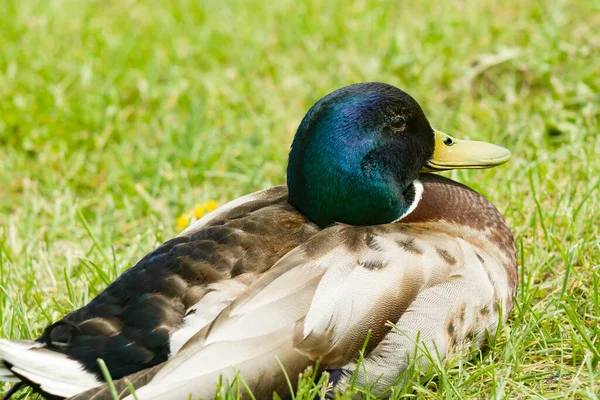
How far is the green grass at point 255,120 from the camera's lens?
320 centimetres

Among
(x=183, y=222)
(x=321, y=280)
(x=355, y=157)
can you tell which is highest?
(x=355, y=157)

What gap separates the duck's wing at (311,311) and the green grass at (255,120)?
300 millimetres

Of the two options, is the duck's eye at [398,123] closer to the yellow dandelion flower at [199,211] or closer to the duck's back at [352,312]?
the duck's back at [352,312]

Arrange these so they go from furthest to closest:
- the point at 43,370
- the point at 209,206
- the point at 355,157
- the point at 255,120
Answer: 1. the point at 255,120
2. the point at 209,206
3. the point at 355,157
4. the point at 43,370

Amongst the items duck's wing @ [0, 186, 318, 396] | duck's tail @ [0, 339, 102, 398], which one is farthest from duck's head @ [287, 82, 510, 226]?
duck's tail @ [0, 339, 102, 398]

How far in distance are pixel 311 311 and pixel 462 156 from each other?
102cm

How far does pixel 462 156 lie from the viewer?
3166 mm

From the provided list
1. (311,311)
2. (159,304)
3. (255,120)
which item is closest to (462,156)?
(311,311)

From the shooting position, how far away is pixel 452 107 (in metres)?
4.92

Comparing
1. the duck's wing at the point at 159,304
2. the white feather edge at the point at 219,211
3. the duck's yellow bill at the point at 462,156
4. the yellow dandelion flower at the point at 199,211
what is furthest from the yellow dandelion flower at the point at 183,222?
the duck's yellow bill at the point at 462,156

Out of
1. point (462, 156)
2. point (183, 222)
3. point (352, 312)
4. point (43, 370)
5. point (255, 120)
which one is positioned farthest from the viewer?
point (255, 120)

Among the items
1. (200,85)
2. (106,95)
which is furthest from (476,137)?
(106,95)

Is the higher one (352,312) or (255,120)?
(255,120)

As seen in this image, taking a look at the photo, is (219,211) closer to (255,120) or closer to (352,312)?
(352,312)
